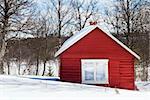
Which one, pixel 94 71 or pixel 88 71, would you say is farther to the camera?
pixel 88 71

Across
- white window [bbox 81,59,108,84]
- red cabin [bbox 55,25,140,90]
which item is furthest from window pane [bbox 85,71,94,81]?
red cabin [bbox 55,25,140,90]

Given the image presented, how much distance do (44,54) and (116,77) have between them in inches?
1241

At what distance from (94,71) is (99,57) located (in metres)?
1.05

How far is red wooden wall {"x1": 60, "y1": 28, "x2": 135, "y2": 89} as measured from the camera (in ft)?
73.9

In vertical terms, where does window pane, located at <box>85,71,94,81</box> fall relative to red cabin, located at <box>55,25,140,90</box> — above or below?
below

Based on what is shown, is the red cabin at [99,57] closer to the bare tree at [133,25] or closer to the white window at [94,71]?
the white window at [94,71]

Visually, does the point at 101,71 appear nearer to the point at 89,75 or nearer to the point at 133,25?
the point at 89,75

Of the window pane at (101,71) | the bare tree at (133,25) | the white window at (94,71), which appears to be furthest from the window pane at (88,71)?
the bare tree at (133,25)

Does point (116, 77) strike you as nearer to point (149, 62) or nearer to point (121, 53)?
point (121, 53)

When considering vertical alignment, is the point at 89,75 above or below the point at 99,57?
below

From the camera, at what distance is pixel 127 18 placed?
42312mm

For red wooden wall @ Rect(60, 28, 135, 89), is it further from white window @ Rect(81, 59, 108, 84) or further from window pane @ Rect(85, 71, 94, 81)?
window pane @ Rect(85, 71, 94, 81)

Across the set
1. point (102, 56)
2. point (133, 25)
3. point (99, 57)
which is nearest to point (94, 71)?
point (99, 57)

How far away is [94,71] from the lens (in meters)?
21.9
